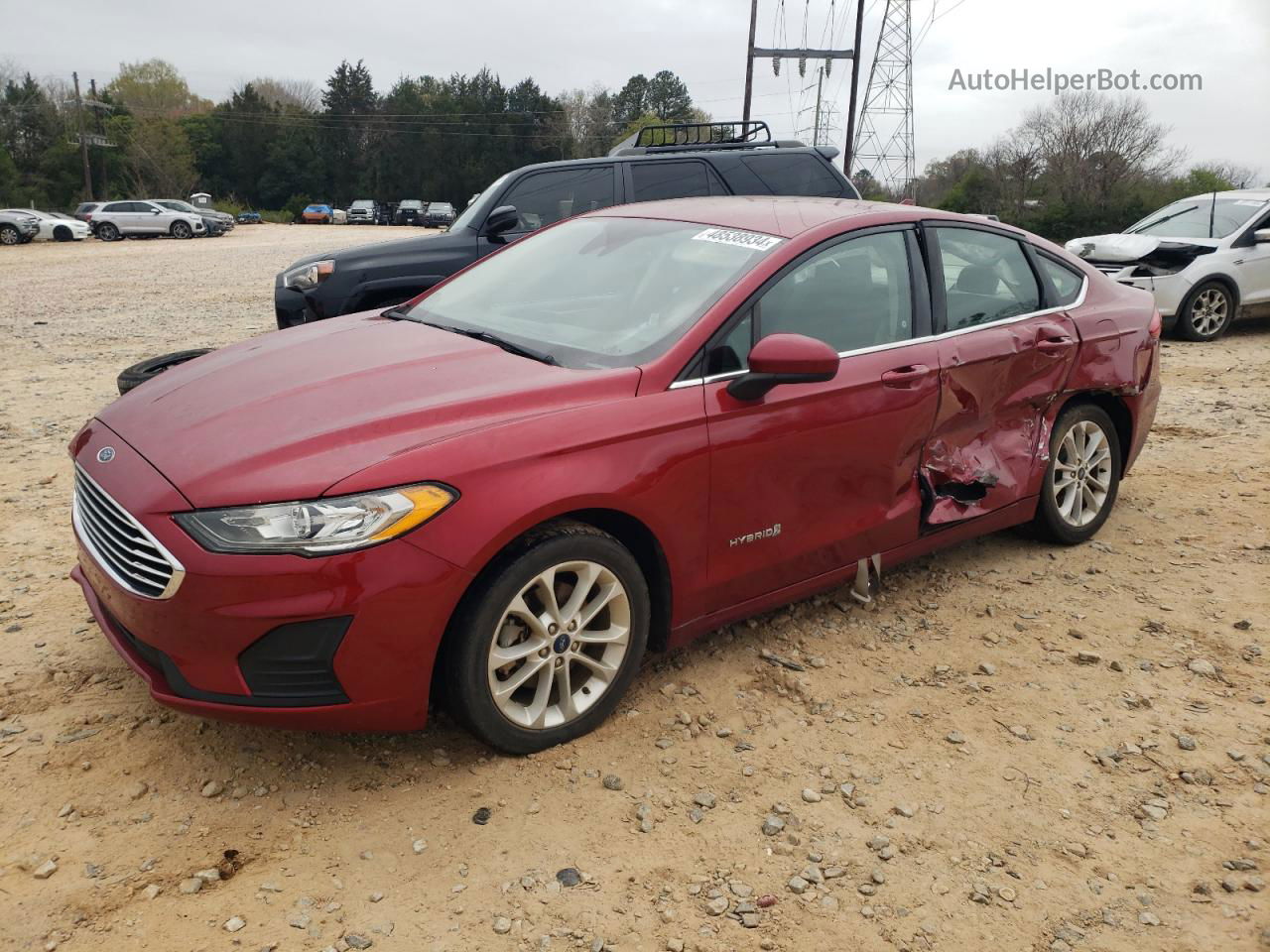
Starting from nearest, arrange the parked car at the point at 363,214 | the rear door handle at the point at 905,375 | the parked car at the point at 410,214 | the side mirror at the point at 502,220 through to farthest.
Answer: the rear door handle at the point at 905,375 < the side mirror at the point at 502,220 < the parked car at the point at 410,214 < the parked car at the point at 363,214

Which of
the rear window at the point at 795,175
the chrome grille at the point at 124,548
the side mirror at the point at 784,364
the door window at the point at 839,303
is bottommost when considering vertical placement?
the chrome grille at the point at 124,548

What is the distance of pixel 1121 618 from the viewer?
4.16 metres

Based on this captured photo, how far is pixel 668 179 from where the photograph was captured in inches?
329

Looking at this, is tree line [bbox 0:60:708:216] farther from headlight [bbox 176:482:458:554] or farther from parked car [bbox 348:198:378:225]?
headlight [bbox 176:482:458:554]

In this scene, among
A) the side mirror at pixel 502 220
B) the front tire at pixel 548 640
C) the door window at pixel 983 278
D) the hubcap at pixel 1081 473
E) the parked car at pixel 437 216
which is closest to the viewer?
the front tire at pixel 548 640

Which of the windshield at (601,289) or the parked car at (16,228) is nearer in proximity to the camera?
the windshield at (601,289)

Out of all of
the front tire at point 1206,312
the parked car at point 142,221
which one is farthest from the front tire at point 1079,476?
the parked car at point 142,221

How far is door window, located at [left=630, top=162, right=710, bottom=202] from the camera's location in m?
8.29

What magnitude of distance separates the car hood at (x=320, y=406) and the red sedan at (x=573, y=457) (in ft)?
0.04

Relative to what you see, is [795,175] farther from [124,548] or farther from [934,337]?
[124,548]

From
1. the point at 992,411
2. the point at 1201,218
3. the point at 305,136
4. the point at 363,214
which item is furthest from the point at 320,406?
the point at 305,136

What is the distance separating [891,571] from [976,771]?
62.7 inches

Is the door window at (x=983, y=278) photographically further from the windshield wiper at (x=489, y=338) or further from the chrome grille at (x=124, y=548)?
the chrome grille at (x=124, y=548)

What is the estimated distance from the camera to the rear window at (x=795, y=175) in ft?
28.2
